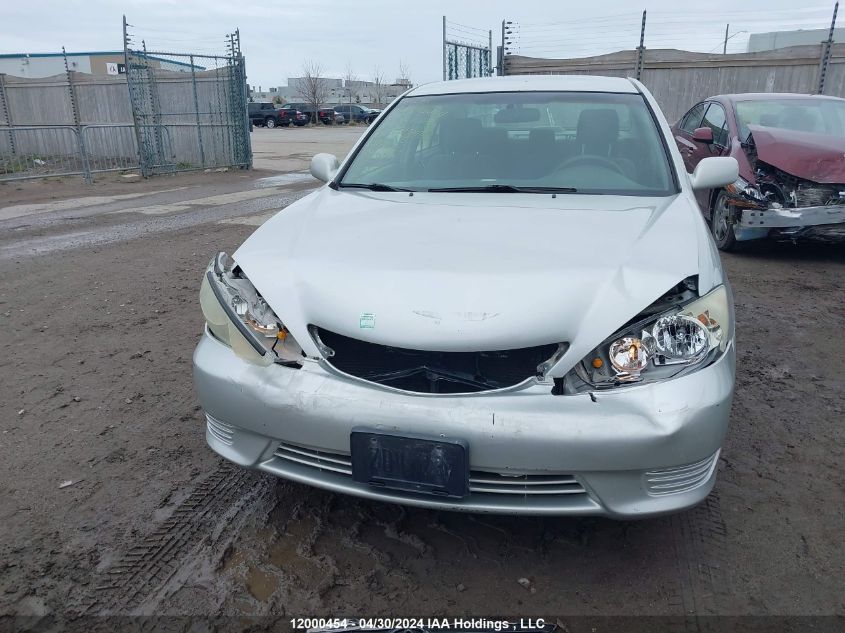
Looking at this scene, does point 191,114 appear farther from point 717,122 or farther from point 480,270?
point 480,270

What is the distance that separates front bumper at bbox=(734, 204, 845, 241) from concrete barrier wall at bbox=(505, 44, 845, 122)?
9.75m

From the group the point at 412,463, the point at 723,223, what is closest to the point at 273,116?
the point at 723,223

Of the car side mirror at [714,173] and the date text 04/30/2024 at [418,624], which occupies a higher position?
the car side mirror at [714,173]

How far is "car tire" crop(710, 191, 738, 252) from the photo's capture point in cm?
659

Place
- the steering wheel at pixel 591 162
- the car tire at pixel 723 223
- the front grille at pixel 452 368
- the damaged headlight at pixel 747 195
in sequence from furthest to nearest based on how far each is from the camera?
the car tire at pixel 723 223
the damaged headlight at pixel 747 195
the steering wheel at pixel 591 162
the front grille at pixel 452 368

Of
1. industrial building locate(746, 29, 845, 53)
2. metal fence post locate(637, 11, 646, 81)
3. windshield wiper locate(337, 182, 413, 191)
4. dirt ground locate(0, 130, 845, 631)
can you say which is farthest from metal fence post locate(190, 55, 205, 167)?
industrial building locate(746, 29, 845, 53)

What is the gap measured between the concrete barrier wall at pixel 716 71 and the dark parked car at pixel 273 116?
85.9 ft

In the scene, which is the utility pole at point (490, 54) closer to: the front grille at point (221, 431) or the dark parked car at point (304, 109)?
the front grille at point (221, 431)

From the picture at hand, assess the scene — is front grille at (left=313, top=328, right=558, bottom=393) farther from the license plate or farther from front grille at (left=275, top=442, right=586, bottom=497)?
front grille at (left=275, top=442, right=586, bottom=497)

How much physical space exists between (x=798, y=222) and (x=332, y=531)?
210 inches

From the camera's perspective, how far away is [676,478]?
209 cm

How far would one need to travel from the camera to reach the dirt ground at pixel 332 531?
216 cm

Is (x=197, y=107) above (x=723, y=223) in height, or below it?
above

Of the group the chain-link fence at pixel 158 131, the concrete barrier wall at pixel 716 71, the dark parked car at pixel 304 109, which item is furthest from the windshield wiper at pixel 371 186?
the dark parked car at pixel 304 109
